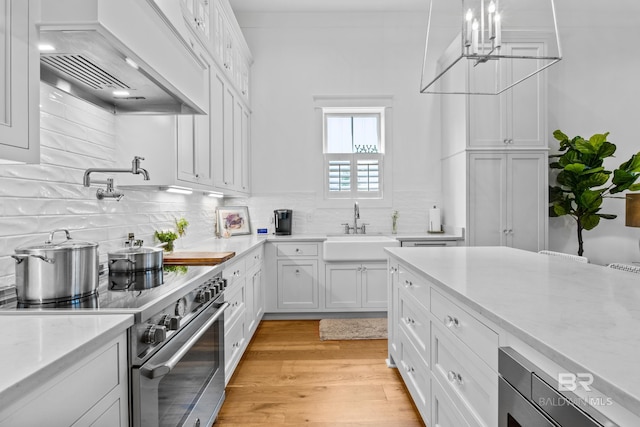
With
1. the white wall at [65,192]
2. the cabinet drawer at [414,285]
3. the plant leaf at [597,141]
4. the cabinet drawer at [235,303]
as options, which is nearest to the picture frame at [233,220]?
the cabinet drawer at [235,303]

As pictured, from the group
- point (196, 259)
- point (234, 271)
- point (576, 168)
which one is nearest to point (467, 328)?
point (196, 259)

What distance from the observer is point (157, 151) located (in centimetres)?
226

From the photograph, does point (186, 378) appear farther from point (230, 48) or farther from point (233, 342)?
point (230, 48)

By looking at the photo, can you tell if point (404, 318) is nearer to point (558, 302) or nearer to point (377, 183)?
point (558, 302)

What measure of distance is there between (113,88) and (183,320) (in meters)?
1.16

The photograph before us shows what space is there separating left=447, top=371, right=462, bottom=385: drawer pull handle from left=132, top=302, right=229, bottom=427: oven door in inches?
41.3

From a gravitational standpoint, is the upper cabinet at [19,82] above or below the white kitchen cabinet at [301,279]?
above

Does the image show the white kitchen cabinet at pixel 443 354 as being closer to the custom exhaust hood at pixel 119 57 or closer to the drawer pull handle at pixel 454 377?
the drawer pull handle at pixel 454 377

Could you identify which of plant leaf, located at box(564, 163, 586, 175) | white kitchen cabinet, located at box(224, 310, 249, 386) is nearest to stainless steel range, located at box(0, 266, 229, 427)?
white kitchen cabinet, located at box(224, 310, 249, 386)

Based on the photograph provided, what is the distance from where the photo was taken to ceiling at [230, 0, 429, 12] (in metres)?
4.41

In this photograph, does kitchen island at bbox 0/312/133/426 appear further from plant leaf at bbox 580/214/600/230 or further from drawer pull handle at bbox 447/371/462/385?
plant leaf at bbox 580/214/600/230

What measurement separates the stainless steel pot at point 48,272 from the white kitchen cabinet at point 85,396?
320 millimetres

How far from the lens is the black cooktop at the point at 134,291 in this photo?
1.23m

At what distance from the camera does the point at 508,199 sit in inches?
156
